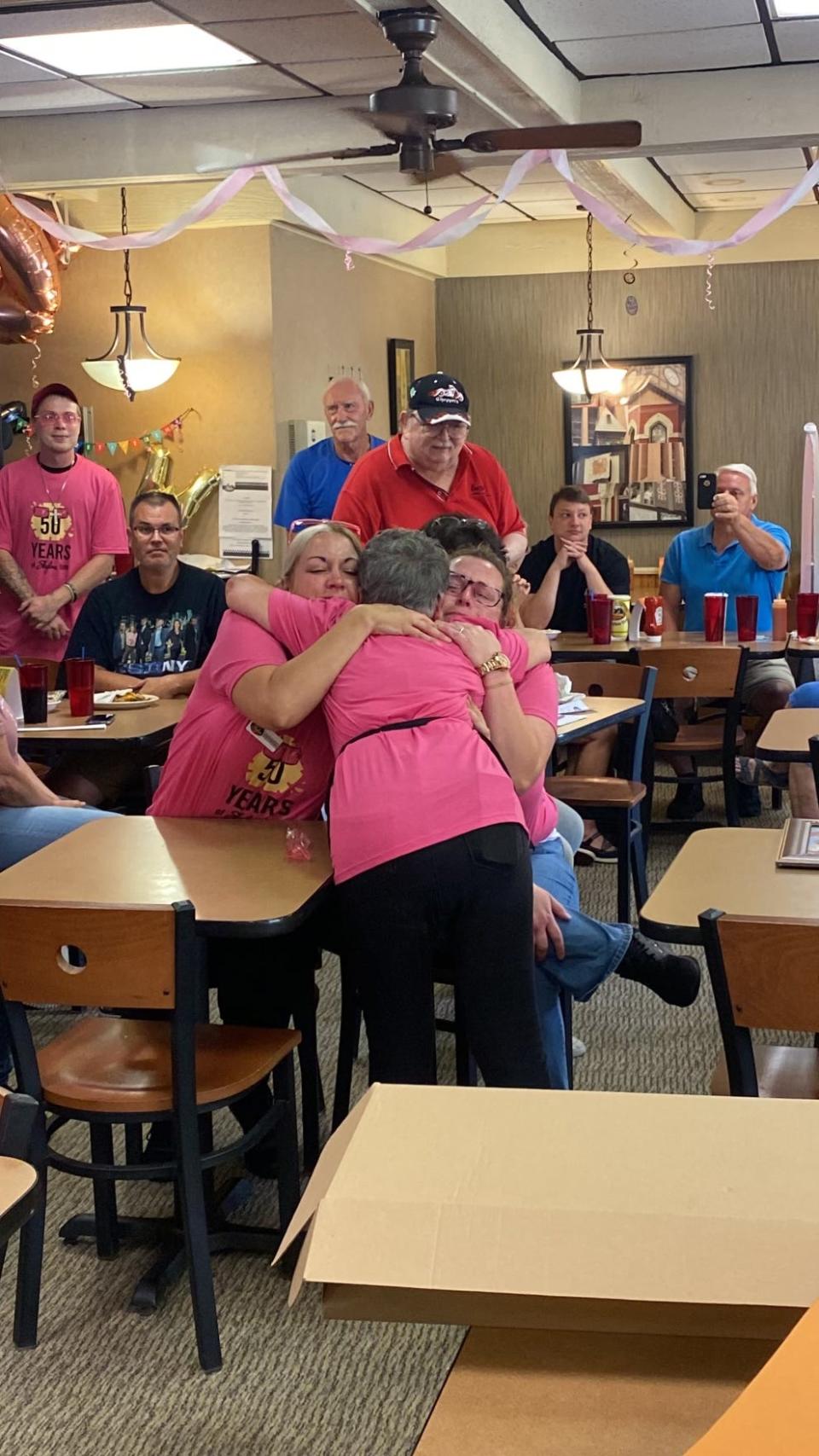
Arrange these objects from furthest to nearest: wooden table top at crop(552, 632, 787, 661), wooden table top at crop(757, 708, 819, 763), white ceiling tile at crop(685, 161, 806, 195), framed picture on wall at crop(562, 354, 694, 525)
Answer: framed picture on wall at crop(562, 354, 694, 525) → white ceiling tile at crop(685, 161, 806, 195) → wooden table top at crop(552, 632, 787, 661) → wooden table top at crop(757, 708, 819, 763)

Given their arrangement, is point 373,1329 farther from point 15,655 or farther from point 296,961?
point 15,655

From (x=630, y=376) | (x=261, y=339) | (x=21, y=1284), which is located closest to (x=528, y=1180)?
(x=21, y=1284)

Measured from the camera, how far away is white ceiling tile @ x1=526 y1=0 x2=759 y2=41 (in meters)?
5.75

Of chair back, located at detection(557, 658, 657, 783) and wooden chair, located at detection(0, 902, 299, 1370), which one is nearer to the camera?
wooden chair, located at detection(0, 902, 299, 1370)

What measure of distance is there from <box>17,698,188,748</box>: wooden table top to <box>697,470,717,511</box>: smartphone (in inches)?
267

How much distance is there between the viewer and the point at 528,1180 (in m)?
0.86

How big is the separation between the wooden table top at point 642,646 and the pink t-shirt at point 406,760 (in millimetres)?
2941

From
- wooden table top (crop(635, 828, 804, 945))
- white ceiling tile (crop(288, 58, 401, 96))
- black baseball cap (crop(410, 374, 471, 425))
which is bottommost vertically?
wooden table top (crop(635, 828, 804, 945))

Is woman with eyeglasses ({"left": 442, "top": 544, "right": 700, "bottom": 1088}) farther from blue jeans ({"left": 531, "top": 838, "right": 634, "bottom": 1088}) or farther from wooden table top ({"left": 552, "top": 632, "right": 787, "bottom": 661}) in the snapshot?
wooden table top ({"left": 552, "top": 632, "right": 787, "bottom": 661})

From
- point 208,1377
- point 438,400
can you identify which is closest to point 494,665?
point 208,1377

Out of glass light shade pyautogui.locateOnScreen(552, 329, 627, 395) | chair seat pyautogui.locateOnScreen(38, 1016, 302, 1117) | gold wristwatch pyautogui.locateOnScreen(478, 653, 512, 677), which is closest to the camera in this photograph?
chair seat pyautogui.locateOnScreen(38, 1016, 302, 1117)

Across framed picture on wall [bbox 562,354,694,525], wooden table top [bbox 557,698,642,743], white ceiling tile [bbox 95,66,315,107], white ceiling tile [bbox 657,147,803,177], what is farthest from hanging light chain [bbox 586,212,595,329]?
wooden table top [bbox 557,698,642,743]

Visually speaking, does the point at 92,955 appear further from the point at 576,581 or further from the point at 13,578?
the point at 576,581

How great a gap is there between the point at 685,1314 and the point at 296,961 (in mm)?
2293
